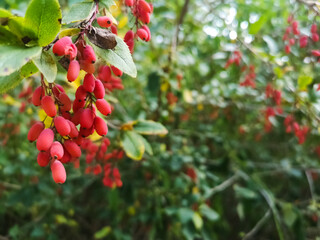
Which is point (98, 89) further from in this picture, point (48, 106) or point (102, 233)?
point (102, 233)

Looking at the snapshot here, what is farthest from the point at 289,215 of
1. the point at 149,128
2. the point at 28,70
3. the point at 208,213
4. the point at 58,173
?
the point at 28,70

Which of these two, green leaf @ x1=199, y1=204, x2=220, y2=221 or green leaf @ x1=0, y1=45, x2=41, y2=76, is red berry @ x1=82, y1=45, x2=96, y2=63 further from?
green leaf @ x1=199, y1=204, x2=220, y2=221

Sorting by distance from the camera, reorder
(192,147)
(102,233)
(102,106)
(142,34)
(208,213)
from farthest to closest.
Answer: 1. (192,147)
2. (102,233)
3. (208,213)
4. (142,34)
5. (102,106)

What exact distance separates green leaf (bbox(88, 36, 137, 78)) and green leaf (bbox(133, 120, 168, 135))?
1.88 feet

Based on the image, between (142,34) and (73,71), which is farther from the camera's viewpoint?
(142,34)

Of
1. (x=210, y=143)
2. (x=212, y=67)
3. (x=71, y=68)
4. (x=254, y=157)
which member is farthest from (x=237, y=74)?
(x=71, y=68)

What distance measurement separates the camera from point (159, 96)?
2010 millimetres

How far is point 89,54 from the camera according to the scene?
608 millimetres

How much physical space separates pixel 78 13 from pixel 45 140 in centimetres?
29

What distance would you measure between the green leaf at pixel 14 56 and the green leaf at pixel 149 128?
2.28ft

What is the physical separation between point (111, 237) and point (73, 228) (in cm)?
54

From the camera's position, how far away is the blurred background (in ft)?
6.18

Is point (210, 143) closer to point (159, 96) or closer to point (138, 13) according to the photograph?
point (159, 96)

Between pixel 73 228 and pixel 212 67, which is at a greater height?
pixel 212 67
